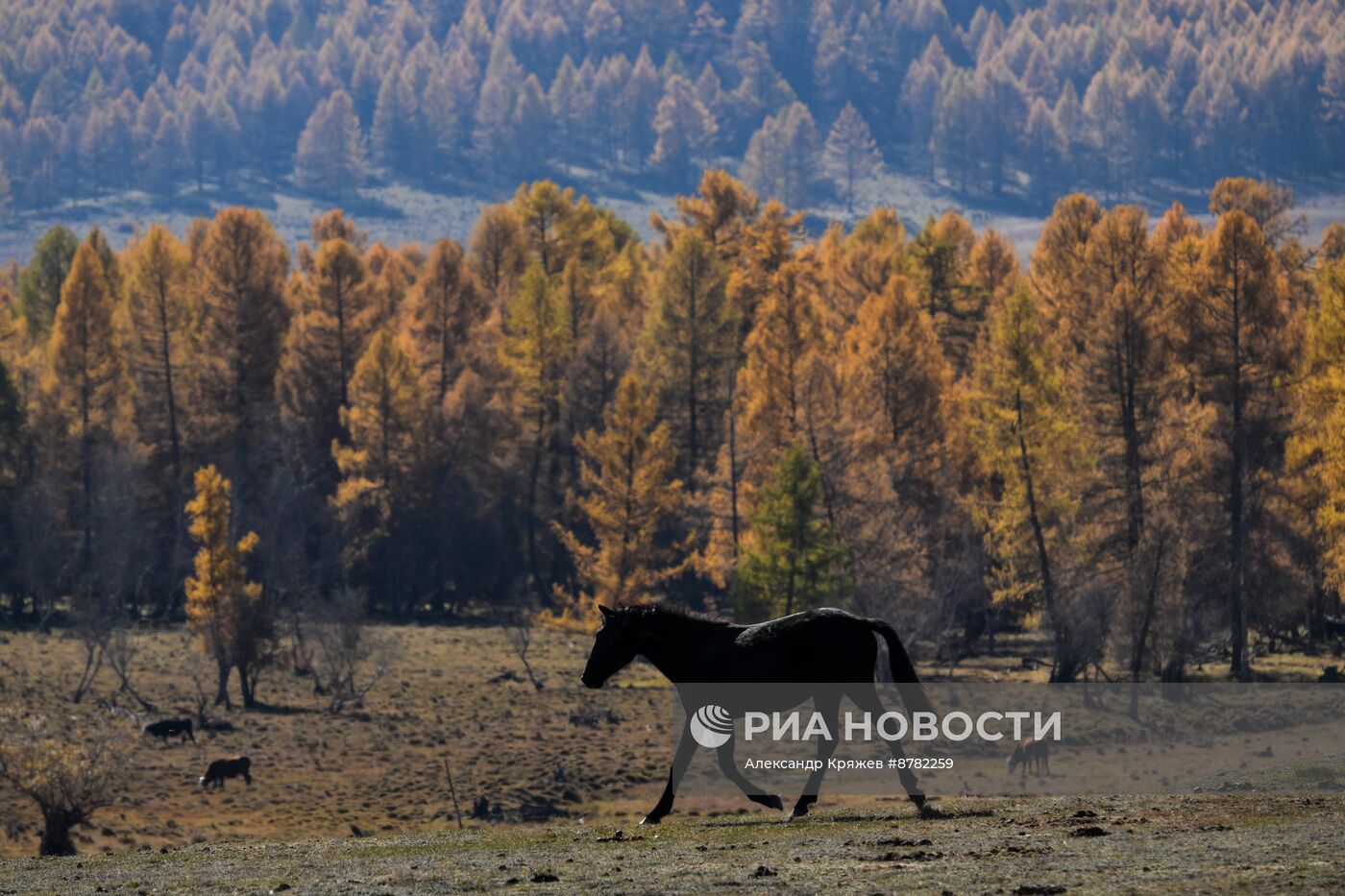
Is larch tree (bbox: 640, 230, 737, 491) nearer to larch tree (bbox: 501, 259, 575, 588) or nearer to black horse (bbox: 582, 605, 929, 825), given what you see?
larch tree (bbox: 501, 259, 575, 588)

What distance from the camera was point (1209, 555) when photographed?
49.5 meters

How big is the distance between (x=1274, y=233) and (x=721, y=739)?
62.5 meters

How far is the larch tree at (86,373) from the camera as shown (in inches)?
2859

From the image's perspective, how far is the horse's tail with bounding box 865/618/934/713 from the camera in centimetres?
1658

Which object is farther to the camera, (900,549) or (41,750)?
(900,549)

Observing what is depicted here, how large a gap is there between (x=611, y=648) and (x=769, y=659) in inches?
62.6

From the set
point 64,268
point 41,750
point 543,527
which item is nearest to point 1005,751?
point 41,750

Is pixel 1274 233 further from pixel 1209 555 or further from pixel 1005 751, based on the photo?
pixel 1005 751

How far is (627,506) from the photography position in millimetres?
59969

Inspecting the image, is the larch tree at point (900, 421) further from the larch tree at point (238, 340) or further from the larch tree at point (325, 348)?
the larch tree at point (238, 340)

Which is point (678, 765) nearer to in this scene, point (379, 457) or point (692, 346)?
point (692, 346)

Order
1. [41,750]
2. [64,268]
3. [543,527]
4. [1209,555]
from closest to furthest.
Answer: [41,750]
[1209,555]
[543,527]
[64,268]

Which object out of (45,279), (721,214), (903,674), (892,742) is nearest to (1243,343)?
(721,214)

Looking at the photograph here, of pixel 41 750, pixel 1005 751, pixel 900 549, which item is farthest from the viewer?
pixel 900 549
